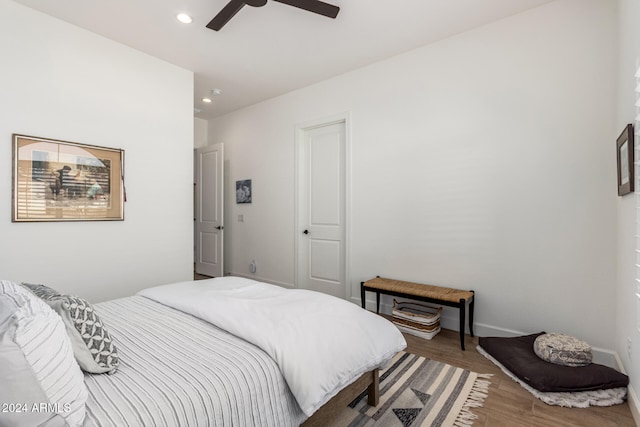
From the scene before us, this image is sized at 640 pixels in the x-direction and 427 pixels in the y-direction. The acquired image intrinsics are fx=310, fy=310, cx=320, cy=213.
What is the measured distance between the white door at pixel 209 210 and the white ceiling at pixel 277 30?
Result: 1.51 metres

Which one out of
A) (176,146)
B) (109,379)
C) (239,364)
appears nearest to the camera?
(109,379)

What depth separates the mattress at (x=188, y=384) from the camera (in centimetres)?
95

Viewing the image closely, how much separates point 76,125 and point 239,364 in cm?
277

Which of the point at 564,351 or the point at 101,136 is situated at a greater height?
the point at 101,136

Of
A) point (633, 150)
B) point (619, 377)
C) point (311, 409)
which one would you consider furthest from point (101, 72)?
point (619, 377)

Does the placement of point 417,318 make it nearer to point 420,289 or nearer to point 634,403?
point 420,289

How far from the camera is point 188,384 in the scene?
1.05 meters

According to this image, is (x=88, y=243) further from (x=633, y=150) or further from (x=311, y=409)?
(x=633, y=150)

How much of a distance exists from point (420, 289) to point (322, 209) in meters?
1.62

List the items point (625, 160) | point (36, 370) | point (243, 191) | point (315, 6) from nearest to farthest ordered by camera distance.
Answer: point (36, 370)
point (625, 160)
point (315, 6)
point (243, 191)

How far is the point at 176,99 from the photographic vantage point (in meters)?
3.47

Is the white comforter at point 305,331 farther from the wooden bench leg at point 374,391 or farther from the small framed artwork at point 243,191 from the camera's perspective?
the small framed artwork at point 243,191

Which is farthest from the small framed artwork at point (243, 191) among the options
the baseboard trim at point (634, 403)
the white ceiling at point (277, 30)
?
the baseboard trim at point (634, 403)

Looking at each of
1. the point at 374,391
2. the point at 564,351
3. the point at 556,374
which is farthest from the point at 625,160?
the point at 374,391
